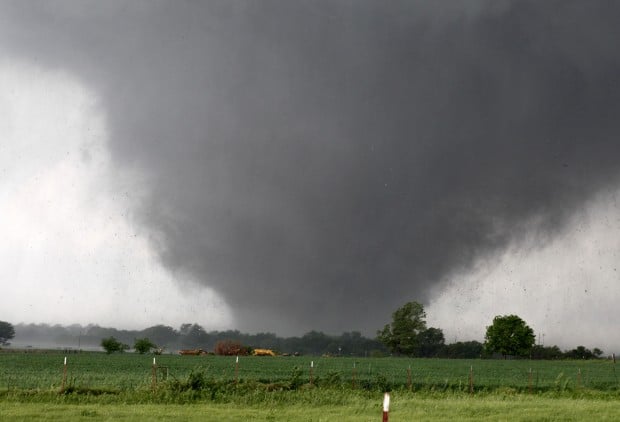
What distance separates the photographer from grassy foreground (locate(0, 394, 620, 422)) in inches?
1005

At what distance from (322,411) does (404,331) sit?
150054 millimetres

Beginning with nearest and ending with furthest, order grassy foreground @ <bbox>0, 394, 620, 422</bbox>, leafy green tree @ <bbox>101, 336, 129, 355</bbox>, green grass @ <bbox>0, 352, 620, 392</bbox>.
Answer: grassy foreground @ <bbox>0, 394, 620, 422</bbox> → green grass @ <bbox>0, 352, 620, 392</bbox> → leafy green tree @ <bbox>101, 336, 129, 355</bbox>

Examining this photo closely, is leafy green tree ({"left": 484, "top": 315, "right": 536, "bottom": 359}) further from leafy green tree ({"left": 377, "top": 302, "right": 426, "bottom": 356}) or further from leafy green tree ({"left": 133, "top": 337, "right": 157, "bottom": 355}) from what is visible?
leafy green tree ({"left": 133, "top": 337, "right": 157, "bottom": 355})

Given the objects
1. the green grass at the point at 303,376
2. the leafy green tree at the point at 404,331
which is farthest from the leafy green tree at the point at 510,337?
the green grass at the point at 303,376

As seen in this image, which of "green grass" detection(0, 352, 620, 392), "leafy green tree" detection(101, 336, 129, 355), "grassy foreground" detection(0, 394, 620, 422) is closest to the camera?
"grassy foreground" detection(0, 394, 620, 422)

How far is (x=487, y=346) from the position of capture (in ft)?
560

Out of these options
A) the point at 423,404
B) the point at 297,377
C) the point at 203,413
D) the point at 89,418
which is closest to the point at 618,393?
the point at 423,404

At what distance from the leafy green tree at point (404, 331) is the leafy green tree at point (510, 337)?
19.0m

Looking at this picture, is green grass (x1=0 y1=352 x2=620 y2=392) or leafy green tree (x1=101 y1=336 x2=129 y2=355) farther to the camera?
leafy green tree (x1=101 y1=336 x2=129 y2=355)

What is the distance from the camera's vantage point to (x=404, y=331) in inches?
6890

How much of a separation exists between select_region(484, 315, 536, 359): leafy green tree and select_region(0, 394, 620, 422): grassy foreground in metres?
140

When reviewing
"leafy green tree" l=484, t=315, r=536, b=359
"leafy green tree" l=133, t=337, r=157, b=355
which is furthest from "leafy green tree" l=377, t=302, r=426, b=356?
"leafy green tree" l=133, t=337, r=157, b=355

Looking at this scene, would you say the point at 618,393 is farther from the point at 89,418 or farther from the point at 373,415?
the point at 89,418

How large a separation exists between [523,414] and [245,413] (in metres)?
12.9
